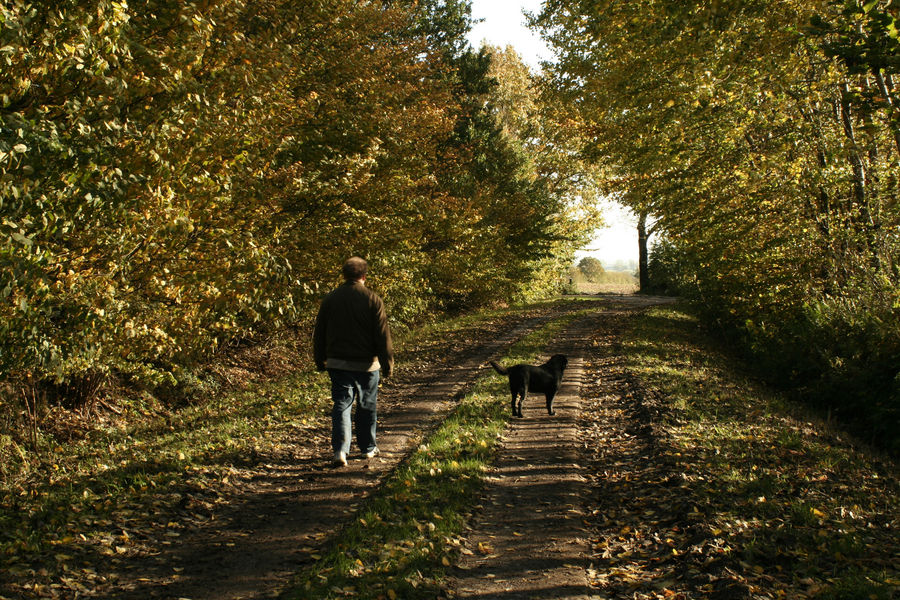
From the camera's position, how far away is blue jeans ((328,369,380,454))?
22.6 ft

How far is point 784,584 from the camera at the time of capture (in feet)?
14.1

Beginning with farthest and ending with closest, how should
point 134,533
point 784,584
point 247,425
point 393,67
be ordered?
point 393,67 < point 247,425 < point 134,533 < point 784,584

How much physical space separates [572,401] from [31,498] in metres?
7.75

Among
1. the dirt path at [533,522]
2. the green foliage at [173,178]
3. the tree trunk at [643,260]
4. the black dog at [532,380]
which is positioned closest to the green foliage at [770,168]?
the black dog at [532,380]

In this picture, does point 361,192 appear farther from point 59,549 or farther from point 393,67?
point 59,549

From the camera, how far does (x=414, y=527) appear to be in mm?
5262

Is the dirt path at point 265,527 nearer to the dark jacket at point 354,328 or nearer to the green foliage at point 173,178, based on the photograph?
the dark jacket at point 354,328

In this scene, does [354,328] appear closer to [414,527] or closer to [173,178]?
[414,527]

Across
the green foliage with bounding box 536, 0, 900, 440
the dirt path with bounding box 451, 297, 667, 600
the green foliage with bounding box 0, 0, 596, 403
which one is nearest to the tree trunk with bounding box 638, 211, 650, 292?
the green foliage with bounding box 536, 0, 900, 440

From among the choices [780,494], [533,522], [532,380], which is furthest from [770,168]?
[533,522]

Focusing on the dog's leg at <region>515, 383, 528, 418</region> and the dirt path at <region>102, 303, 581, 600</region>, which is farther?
the dog's leg at <region>515, 383, 528, 418</region>

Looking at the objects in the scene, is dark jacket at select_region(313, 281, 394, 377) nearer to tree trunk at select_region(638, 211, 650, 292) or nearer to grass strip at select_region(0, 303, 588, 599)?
grass strip at select_region(0, 303, 588, 599)

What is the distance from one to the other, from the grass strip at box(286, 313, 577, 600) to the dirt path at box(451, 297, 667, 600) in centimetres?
19

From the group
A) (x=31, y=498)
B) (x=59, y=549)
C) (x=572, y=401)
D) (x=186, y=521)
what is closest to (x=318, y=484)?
(x=186, y=521)
